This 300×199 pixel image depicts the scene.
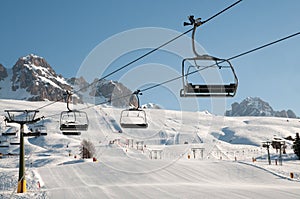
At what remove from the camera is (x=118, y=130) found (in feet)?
367

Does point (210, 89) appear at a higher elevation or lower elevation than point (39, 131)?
higher

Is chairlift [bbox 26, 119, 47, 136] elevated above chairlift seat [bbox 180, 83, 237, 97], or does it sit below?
below

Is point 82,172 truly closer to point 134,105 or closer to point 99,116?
point 134,105

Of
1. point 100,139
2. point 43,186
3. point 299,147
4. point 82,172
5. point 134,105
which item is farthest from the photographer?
point 100,139

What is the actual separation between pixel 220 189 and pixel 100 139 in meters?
71.7

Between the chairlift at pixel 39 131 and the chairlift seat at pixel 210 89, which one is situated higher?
the chairlift seat at pixel 210 89

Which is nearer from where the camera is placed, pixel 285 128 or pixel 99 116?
pixel 99 116

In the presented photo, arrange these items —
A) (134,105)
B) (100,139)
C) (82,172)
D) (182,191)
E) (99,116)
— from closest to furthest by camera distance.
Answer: (134,105) → (182,191) → (82,172) → (100,139) → (99,116)

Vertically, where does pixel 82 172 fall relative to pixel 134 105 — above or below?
below

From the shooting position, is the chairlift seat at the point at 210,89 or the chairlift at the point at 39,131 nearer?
the chairlift seat at the point at 210,89

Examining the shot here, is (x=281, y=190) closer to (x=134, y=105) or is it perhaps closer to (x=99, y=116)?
(x=134, y=105)

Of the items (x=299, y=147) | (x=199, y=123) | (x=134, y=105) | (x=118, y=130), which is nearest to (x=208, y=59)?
(x=134, y=105)

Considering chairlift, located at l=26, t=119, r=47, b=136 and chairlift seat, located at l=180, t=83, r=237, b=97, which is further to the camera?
chairlift, located at l=26, t=119, r=47, b=136

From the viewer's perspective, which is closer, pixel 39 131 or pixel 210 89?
pixel 210 89
